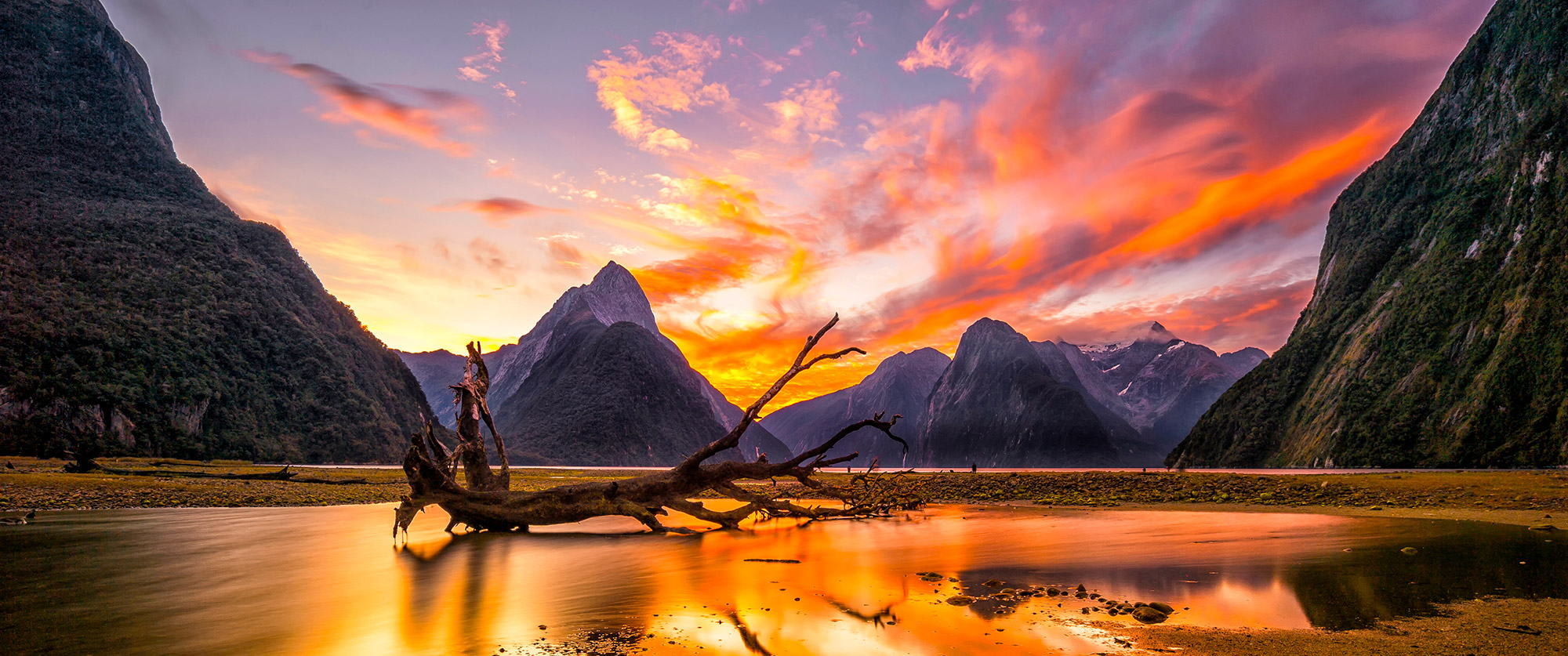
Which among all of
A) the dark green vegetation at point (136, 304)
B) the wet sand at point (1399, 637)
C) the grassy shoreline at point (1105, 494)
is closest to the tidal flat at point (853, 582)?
the wet sand at point (1399, 637)

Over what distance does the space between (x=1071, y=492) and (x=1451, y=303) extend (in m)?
85.6

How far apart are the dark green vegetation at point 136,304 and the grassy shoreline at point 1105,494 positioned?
41.4m

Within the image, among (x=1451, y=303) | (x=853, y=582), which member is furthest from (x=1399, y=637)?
(x=1451, y=303)

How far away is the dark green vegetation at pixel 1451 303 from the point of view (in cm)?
7075

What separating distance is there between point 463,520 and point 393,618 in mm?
12013

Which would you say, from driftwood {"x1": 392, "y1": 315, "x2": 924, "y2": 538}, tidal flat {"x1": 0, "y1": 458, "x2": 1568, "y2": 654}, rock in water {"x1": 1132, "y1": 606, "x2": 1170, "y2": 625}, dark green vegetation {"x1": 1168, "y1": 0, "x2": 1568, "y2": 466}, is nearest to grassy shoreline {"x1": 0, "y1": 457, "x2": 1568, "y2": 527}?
tidal flat {"x1": 0, "y1": 458, "x2": 1568, "y2": 654}

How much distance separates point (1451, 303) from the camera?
282 ft

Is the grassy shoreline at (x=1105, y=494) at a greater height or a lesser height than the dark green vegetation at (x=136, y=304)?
lesser

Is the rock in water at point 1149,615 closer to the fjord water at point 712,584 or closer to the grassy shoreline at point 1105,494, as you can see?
the fjord water at point 712,584

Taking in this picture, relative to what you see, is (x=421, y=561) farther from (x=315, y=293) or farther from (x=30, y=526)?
(x=315, y=293)

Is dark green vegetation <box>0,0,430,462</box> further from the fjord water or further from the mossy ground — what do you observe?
the fjord water

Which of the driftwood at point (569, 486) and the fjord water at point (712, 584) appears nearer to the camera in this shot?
the fjord water at point (712, 584)

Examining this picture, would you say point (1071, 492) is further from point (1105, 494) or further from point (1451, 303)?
point (1451, 303)

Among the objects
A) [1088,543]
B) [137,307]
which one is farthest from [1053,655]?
[137,307]
